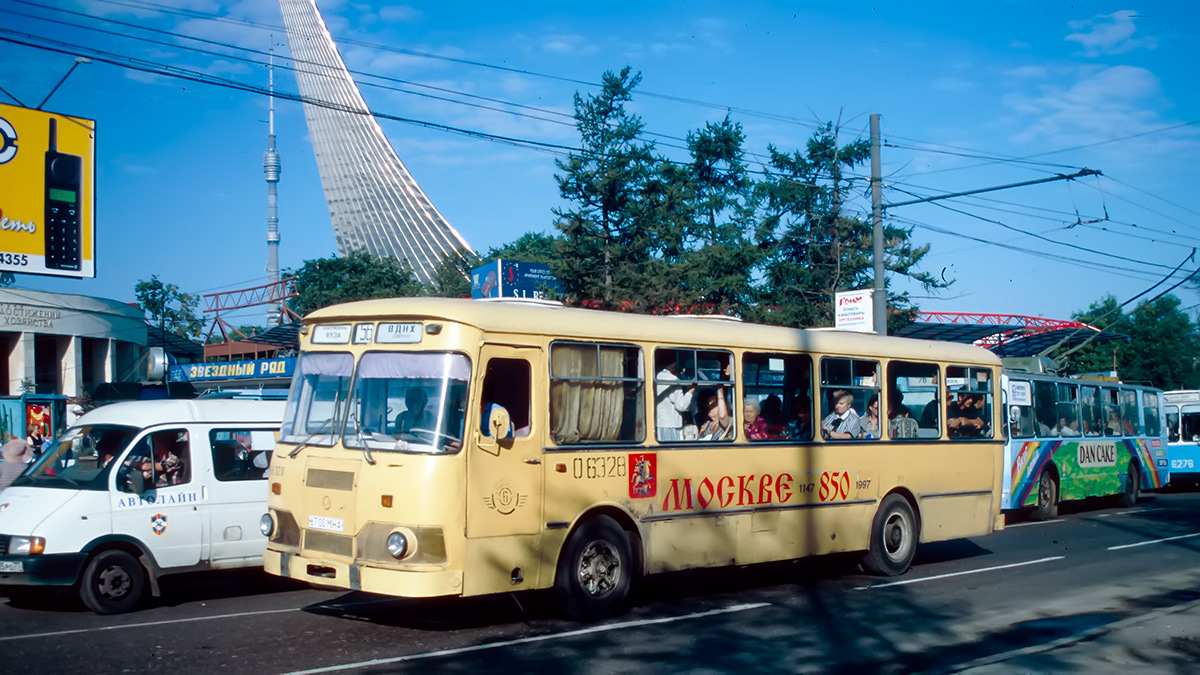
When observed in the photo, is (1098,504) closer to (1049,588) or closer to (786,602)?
(1049,588)

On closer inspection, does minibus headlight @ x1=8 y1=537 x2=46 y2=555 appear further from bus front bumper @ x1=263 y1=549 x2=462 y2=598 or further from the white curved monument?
the white curved monument

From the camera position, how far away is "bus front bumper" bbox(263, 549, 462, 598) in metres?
8.23

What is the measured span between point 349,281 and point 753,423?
6215cm

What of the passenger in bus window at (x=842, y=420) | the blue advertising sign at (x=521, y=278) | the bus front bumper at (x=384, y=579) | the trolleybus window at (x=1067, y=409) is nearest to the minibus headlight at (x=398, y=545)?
the bus front bumper at (x=384, y=579)

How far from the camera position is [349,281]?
70625mm

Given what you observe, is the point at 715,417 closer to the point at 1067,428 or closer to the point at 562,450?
the point at 562,450

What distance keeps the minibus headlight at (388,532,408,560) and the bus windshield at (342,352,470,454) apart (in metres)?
0.68

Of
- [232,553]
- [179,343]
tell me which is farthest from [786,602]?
[179,343]

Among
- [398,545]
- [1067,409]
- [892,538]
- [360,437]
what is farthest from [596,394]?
[1067,409]

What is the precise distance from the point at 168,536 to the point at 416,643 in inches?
144

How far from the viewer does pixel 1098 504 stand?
83.6ft

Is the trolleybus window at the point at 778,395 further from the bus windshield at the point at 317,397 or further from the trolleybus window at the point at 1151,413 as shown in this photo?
the trolleybus window at the point at 1151,413

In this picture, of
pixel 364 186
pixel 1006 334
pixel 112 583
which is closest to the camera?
pixel 112 583

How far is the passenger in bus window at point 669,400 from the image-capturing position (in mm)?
10383
